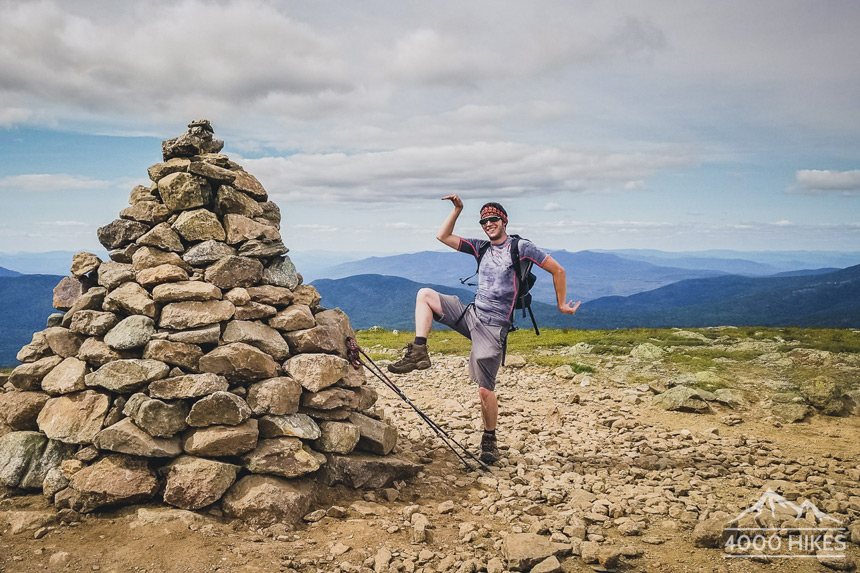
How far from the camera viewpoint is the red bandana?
10.2 metres

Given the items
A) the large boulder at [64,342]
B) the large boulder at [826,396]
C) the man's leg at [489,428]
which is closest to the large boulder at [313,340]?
the man's leg at [489,428]

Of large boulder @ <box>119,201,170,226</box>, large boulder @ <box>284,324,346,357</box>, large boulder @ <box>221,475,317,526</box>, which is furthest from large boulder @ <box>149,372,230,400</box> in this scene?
large boulder @ <box>119,201,170,226</box>

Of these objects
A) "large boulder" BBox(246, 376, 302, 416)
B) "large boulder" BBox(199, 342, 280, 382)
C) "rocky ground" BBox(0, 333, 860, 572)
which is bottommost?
"rocky ground" BBox(0, 333, 860, 572)

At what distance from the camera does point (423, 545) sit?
7.50 metres

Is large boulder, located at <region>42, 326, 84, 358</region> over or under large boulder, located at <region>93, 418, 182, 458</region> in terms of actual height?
over

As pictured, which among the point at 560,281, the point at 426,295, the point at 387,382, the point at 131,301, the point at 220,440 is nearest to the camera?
the point at 220,440

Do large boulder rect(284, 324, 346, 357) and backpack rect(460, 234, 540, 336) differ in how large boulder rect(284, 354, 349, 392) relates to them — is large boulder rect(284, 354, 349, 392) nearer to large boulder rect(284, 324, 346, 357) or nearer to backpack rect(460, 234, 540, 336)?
large boulder rect(284, 324, 346, 357)

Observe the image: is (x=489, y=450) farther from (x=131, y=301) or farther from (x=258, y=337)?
(x=131, y=301)

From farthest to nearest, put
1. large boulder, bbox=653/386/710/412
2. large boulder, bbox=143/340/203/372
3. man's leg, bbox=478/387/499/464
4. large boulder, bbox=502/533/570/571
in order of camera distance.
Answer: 1. large boulder, bbox=653/386/710/412
2. man's leg, bbox=478/387/499/464
3. large boulder, bbox=143/340/203/372
4. large boulder, bbox=502/533/570/571

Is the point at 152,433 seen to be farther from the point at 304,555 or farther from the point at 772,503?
the point at 772,503

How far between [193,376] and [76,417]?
1949mm

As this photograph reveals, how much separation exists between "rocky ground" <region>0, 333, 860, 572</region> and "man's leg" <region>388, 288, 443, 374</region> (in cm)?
234

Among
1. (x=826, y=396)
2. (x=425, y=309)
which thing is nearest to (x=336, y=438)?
(x=425, y=309)

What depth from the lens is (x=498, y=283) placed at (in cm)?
Result: 1010
